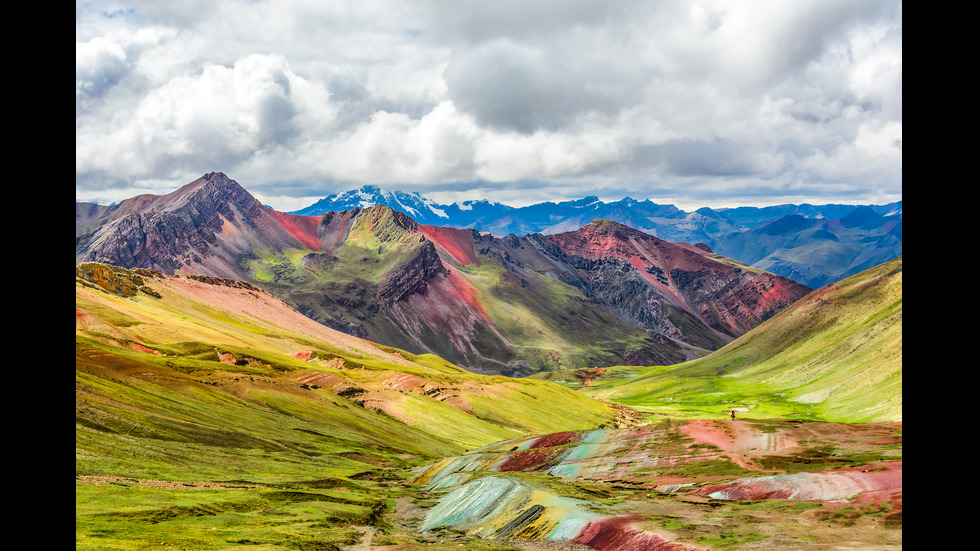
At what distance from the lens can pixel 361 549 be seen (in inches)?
1913

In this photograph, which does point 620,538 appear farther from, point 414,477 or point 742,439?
point 414,477

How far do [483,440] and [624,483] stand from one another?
77312 millimetres

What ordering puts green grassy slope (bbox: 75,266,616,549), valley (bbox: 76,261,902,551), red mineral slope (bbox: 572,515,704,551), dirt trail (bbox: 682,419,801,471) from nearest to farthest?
red mineral slope (bbox: 572,515,704,551) < valley (bbox: 76,261,902,551) < green grassy slope (bbox: 75,266,616,549) < dirt trail (bbox: 682,419,801,471)

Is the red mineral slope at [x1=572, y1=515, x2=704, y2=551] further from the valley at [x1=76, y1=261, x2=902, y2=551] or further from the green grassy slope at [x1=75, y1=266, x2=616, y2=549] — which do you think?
the green grassy slope at [x1=75, y1=266, x2=616, y2=549]

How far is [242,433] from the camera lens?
336 ft

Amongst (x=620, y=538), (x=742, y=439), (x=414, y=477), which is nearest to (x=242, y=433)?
(x=414, y=477)

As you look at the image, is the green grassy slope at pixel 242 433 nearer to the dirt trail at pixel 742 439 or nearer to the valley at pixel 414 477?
the valley at pixel 414 477

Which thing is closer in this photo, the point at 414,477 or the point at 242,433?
the point at 414,477

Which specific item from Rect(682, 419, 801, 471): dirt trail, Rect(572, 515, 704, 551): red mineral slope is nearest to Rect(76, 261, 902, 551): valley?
Rect(572, 515, 704, 551): red mineral slope

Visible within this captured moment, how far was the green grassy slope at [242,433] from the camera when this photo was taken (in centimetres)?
5222

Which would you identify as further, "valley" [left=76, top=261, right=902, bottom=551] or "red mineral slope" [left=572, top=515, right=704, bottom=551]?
"valley" [left=76, top=261, right=902, bottom=551]

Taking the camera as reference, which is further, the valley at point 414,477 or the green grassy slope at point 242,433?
the green grassy slope at point 242,433

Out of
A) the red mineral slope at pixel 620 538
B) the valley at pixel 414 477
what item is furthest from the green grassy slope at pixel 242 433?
the red mineral slope at pixel 620 538

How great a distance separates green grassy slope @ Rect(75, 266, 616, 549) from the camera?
52.2m
